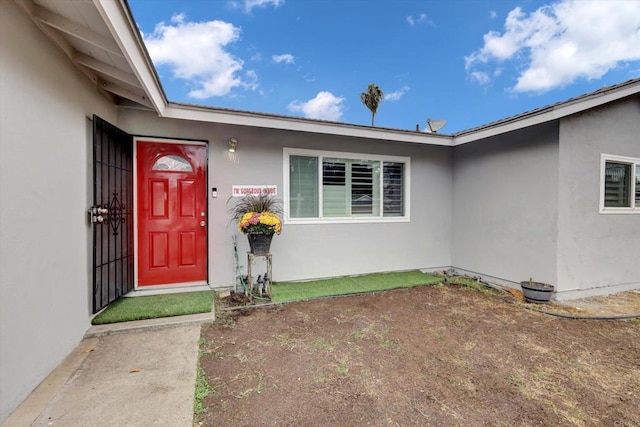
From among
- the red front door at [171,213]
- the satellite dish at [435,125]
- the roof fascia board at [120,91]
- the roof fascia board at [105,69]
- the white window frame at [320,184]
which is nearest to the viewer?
the roof fascia board at [105,69]

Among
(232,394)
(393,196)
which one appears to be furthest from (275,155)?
(232,394)

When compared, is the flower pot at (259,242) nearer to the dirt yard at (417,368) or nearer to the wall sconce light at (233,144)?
the dirt yard at (417,368)

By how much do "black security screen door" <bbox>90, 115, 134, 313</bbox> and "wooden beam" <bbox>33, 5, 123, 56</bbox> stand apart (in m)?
0.96

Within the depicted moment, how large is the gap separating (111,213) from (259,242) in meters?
1.86

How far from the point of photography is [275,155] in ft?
14.6

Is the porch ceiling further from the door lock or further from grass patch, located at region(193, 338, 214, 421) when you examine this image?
grass patch, located at region(193, 338, 214, 421)

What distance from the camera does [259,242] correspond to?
12.7ft

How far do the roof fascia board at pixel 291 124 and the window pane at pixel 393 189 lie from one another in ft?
2.28

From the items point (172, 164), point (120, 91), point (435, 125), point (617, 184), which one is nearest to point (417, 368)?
point (172, 164)

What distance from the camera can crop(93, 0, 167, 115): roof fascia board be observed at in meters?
1.73

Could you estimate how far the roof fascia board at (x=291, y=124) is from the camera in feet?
11.6

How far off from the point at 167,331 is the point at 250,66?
12.4 metres

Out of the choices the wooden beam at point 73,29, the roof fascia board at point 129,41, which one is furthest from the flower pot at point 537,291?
the wooden beam at point 73,29

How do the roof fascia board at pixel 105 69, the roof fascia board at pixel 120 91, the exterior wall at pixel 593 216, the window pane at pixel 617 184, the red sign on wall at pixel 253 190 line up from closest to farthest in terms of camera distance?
1. the roof fascia board at pixel 105 69
2. the roof fascia board at pixel 120 91
3. the exterior wall at pixel 593 216
4. the red sign on wall at pixel 253 190
5. the window pane at pixel 617 184
